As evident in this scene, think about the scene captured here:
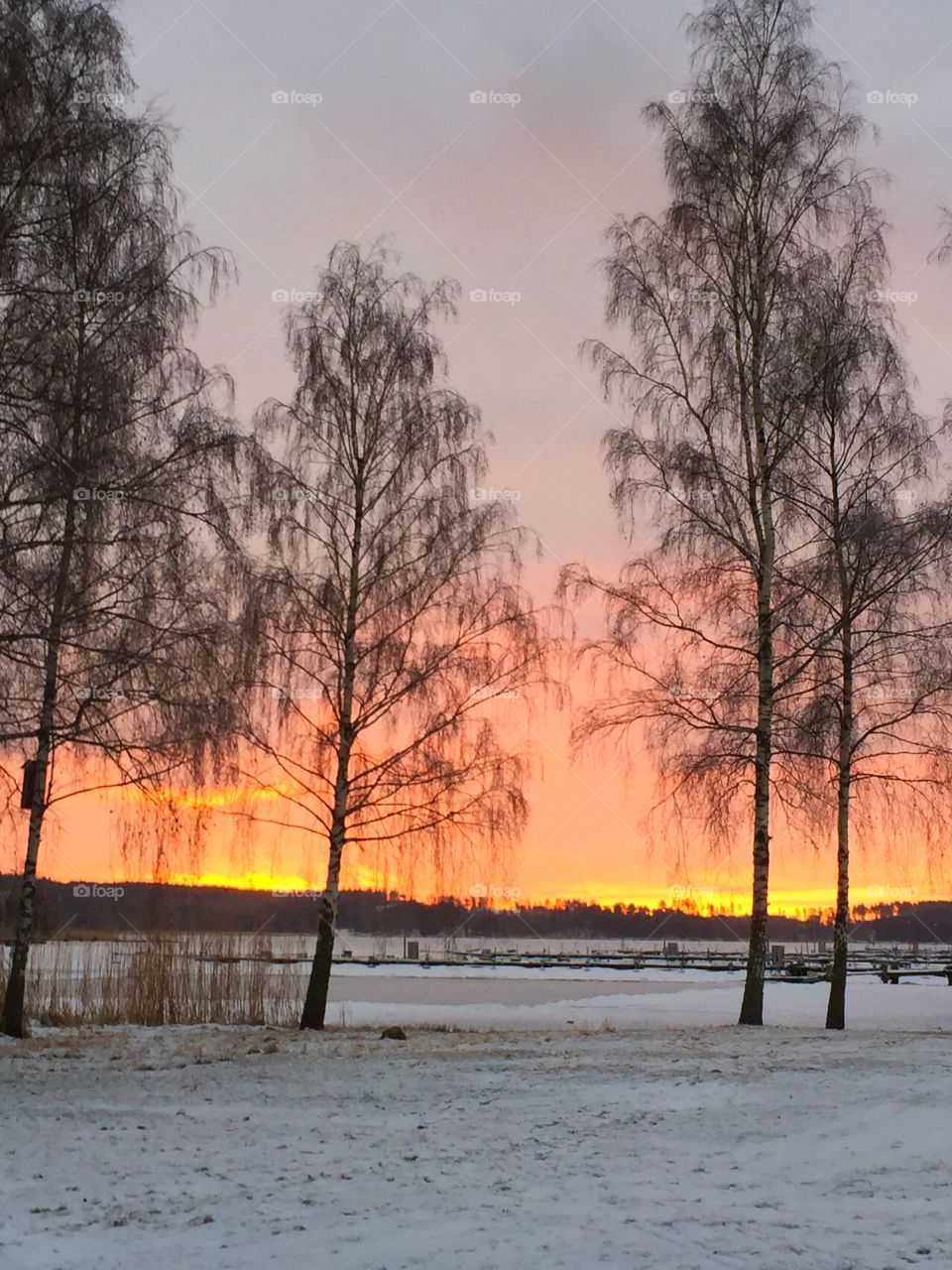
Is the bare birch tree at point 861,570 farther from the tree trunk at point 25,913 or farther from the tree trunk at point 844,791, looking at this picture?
the tree trunk at point 25,913

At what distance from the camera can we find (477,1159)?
844 cm

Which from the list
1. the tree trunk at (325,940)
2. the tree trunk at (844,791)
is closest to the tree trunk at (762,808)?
the tree trunk at (844,791)

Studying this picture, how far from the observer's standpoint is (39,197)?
14.2m

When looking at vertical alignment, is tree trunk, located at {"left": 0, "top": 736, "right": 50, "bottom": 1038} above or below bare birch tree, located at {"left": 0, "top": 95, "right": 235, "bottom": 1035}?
below

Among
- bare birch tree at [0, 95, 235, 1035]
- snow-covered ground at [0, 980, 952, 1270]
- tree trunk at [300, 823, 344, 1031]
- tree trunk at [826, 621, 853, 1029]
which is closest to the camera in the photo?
snow-covered ground at [0, 980, 952, 1270]

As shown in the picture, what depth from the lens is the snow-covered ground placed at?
6367 mm

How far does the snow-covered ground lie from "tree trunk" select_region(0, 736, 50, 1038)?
1663 mm

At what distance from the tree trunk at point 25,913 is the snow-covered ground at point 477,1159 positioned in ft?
5.46

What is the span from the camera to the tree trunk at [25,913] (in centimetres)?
1642

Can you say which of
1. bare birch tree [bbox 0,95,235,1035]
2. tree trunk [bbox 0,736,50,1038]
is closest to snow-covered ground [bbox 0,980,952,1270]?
tree trunk [bbox 0,736,50,1038]

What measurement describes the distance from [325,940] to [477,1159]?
10965 millimetres

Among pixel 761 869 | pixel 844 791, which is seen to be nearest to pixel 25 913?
pixel 761 869

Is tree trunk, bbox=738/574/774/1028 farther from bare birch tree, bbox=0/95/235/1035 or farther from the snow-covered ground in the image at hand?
bare birch tree, bbox=0/95/235/1035

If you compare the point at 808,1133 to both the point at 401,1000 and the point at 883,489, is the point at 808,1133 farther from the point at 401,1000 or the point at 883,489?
the point at 401,1000
